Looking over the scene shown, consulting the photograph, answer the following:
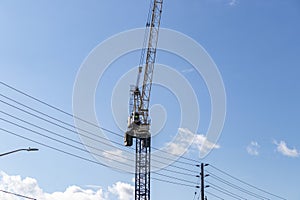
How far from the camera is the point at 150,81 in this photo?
127875 millimetres

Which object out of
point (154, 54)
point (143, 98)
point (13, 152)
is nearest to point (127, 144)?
point (143, 98)

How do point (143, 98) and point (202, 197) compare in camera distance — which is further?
point (143, 98)

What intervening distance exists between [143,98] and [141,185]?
2280 centimetres

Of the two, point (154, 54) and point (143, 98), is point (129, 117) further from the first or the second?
point (154, 54)

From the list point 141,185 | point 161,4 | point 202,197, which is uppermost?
point 161,4

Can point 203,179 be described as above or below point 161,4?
below

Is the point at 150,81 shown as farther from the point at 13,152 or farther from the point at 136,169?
the point at 13,152

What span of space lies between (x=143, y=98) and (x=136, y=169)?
61.6 feet

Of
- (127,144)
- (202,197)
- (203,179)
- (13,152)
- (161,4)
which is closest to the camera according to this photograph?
(13,152)

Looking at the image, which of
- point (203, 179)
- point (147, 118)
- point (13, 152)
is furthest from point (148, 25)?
point (13, 152)

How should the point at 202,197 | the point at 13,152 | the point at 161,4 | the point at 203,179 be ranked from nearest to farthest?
1. the point at 13,152
2. the point at 202,197
3. the point at 203,179
4. the point at 161,4

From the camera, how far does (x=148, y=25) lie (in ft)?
393

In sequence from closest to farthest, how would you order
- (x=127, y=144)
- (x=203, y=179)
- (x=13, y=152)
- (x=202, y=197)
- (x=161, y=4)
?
1. (x=13, y=152)
2. (x=202, y=197)
3. (x=203, y=179)
4. (x=161, y=4)
5. (x=127, y=144)

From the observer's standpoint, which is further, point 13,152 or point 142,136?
point 142,136
